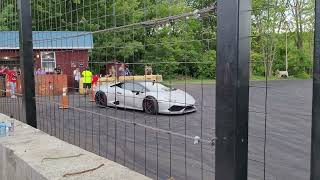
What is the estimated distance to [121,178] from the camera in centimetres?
348

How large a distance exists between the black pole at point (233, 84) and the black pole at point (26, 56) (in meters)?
3.76

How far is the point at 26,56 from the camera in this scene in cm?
568

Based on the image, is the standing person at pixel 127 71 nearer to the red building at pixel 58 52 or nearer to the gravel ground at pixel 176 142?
the gravel ground at pixel 176 142

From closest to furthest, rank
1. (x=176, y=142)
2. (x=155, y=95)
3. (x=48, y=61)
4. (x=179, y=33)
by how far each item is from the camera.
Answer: (x=179, y=33) → (x=155, y=95) → (x=48, y=61) → (x=176, y=142)

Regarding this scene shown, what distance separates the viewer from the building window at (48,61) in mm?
6473

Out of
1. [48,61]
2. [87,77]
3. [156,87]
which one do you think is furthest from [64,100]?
[156,87]

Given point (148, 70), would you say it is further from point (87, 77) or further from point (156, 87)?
point (87, 77)

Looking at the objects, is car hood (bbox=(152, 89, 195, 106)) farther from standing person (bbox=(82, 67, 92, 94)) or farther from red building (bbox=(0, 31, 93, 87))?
red building (bbox=(0, 31, 93, 87))

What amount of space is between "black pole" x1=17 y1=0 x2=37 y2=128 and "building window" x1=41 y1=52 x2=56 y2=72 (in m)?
0.67

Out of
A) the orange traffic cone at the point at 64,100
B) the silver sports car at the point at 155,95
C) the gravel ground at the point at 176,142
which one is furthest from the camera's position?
the orange traffic cone at the point at 64,100

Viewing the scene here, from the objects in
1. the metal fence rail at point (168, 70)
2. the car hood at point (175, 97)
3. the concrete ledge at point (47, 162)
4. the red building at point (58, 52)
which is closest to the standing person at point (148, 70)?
the metal fence rail at point (168, 70)

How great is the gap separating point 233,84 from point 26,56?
12.8ft

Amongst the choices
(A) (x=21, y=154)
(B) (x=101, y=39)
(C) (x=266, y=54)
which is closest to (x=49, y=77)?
(B) (x=101, y=39)

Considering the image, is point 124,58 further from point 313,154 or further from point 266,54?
point 313,154
